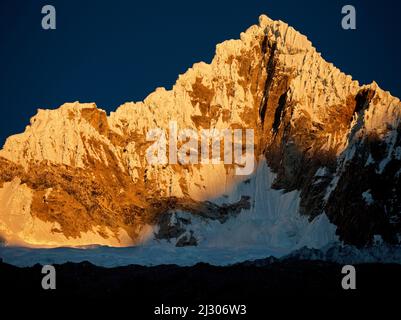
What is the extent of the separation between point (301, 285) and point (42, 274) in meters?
45.5

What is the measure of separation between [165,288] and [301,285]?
23784mm

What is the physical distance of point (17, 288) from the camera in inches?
6796
